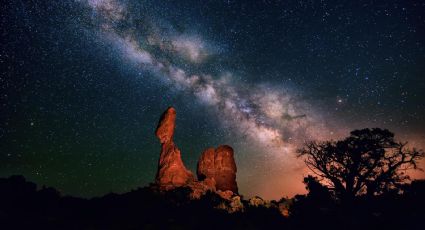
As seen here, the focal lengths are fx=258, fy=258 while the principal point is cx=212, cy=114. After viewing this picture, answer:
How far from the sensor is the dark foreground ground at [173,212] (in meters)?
18.5

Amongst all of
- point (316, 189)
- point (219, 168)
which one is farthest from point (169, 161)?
point (316, 189)

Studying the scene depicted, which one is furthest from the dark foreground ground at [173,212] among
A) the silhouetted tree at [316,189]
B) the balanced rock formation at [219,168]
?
the balanced rock formation at [219,168]

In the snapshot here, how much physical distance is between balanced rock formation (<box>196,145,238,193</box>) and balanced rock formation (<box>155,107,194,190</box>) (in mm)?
4252

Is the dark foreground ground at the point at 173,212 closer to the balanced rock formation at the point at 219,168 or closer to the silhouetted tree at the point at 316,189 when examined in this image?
the silhouetted tree at the point at 316,189

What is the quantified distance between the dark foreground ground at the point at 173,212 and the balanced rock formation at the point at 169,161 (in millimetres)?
4299

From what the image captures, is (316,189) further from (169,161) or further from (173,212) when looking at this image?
(173,212)

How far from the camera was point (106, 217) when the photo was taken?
20984mm

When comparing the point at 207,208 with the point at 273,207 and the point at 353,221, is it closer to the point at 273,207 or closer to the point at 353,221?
the point at 273,207

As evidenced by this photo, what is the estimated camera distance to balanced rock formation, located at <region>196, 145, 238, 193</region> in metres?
37.8

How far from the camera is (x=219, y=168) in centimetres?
3888

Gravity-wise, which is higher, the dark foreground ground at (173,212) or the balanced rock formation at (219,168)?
the balanced rock formation at (219,168)

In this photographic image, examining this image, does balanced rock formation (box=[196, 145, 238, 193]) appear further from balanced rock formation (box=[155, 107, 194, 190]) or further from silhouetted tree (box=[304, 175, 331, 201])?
silhouetted tree (box=[304, 175, 331, 201])

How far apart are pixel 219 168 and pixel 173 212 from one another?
16.4 meters

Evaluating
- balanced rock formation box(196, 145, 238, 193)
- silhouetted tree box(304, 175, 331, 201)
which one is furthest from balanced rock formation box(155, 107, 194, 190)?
silhouetted tree box(304, 175, 331, 201)
